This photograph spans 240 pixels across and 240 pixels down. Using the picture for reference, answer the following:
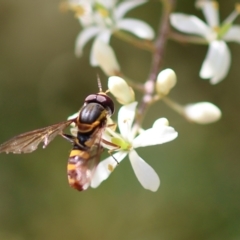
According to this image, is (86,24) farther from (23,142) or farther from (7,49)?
(7,49)

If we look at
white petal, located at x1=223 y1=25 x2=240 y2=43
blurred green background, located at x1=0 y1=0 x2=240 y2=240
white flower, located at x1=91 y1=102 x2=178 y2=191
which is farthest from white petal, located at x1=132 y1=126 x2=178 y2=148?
blurred green background, located at x1=0 y1=0 x2=240 y2=240

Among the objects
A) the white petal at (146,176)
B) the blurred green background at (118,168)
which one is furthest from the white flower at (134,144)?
the blurred green background at (118,168)

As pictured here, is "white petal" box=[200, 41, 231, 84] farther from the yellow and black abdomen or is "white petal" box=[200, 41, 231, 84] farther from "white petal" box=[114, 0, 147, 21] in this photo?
the yellow and black abdomen

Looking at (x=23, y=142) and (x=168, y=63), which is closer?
(x=23, y=142)

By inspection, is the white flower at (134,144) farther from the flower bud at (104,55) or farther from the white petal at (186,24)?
the white petal at (186,24)

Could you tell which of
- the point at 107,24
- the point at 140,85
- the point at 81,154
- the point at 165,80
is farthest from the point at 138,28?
the point at 81,154

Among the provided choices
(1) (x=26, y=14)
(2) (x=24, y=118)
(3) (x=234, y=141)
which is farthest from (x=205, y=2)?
(1) (x=26, y=14)
